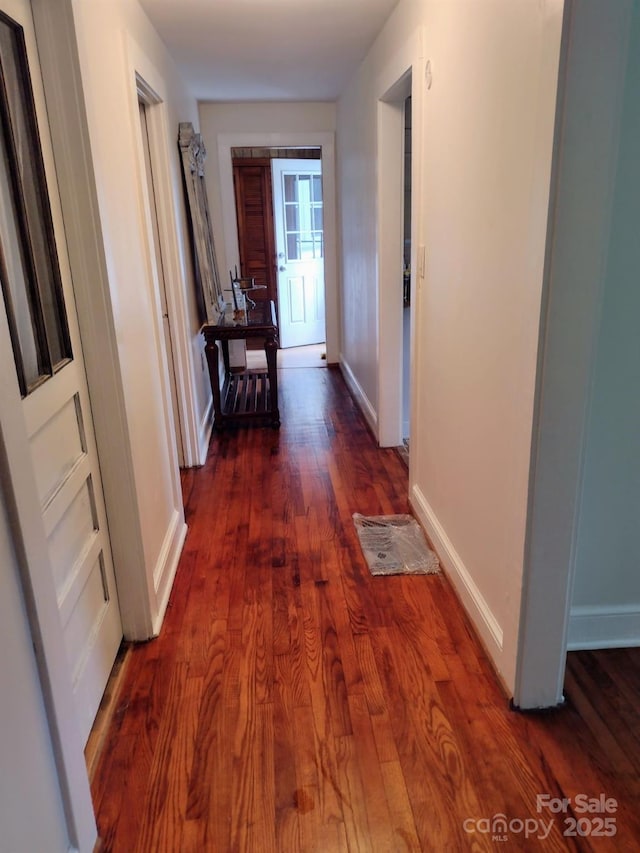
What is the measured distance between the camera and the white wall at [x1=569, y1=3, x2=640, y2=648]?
60.3 inches

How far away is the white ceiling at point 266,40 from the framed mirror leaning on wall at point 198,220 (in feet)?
1.43

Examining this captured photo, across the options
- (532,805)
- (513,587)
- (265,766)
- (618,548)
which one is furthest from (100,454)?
(618,548)

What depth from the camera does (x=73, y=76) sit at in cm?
159

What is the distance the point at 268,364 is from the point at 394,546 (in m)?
1.88

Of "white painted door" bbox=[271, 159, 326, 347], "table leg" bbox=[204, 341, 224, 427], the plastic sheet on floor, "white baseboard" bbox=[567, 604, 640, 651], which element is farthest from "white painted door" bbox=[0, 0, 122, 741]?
"white painted door" bbox=[271, 159, 326, 347]

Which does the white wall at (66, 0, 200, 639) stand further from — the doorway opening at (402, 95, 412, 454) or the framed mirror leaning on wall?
the doorway opening at (402, 95, 412, 454)

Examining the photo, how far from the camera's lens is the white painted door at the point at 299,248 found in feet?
20.8

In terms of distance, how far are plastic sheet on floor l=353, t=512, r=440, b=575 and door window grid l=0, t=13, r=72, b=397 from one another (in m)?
1.48

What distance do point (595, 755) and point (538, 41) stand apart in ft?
5.69

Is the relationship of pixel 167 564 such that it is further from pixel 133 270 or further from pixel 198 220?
pixel 198 220

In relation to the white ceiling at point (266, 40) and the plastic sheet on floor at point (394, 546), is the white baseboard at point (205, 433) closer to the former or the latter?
the plastic sheet on floor at point (394, 546)

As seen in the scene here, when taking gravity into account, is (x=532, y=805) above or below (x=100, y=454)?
below

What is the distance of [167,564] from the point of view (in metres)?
2.40

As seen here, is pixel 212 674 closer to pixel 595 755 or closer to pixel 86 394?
pixel 86 394
